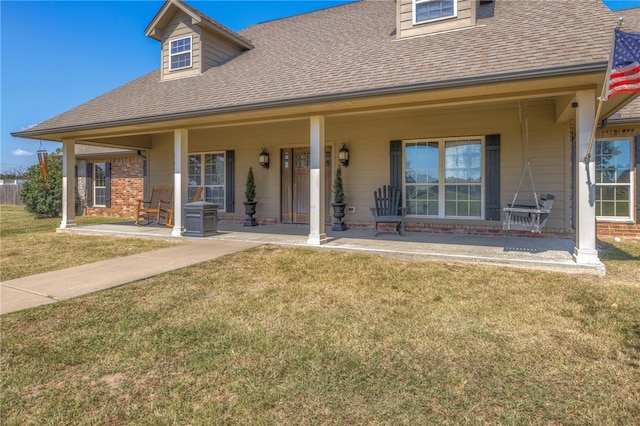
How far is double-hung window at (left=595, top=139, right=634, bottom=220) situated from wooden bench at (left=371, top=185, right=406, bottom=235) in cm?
423

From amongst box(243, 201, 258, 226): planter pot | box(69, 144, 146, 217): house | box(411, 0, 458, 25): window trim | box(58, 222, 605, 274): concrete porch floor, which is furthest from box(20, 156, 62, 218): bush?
box(411, 0, 458, 25): window trim

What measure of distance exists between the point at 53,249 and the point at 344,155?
242 inches

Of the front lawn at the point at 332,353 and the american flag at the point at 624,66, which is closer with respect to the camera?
the front lawn at the point at 332,353

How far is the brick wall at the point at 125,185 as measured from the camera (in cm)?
1286

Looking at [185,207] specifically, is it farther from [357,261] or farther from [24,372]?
[24,372]

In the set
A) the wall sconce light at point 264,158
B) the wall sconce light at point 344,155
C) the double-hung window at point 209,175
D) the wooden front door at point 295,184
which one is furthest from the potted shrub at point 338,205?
the double-hung window at point 209,175

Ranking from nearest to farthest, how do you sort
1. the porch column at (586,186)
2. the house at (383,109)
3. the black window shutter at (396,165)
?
1. the porch column at (586,186)
2. the house at (383,109)
3. the black window shutter at (396,165)

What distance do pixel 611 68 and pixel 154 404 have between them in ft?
16.4

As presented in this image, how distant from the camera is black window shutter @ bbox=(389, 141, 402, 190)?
26.6 ft

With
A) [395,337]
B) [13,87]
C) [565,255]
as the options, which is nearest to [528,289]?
[565,255]

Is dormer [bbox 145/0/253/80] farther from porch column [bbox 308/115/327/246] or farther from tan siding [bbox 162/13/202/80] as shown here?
porch column [bbox 308/115/327/246]

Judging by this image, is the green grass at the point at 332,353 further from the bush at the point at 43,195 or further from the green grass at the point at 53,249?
the bush at the point at 43,195

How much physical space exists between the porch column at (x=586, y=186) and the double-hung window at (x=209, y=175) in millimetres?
8259

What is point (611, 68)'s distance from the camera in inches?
146
